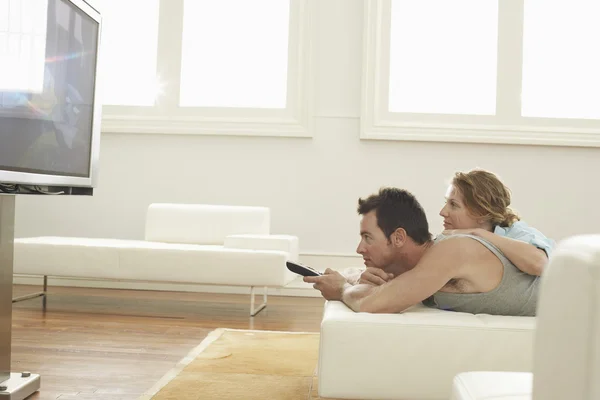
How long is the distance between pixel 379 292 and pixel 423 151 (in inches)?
143

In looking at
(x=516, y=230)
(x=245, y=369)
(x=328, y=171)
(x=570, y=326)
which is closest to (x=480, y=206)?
(x=516, y=230)

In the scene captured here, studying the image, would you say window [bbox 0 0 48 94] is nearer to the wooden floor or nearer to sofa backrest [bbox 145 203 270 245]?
the wooden floor

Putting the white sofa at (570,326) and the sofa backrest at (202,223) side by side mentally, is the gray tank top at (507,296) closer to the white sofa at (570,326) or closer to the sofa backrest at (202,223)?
the white sofa at (570,326)

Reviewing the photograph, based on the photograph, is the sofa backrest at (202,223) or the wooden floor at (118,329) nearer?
the wooden floor at (118,329)

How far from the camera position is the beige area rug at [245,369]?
2541 millimetres

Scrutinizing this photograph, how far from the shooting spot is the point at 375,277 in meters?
2.22

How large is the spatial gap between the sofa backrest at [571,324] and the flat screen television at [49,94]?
176 centimetres

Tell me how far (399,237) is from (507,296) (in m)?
0.36

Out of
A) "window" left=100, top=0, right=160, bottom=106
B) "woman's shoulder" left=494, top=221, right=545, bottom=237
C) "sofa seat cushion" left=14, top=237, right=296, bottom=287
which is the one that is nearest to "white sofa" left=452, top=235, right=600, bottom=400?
"woman's shoulder" left=494, top=221, right=545, bottom=237

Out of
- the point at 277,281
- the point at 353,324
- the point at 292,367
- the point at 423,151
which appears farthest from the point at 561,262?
the point at 423,151

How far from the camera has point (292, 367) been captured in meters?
3.02

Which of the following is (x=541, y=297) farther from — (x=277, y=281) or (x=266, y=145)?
(x=266, y=145)

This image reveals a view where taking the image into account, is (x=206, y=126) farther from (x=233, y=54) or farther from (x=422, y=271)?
(x=422, y=271)

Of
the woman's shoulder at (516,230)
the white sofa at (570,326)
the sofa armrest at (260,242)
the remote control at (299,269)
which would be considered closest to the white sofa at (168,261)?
the sofa armrest at (260,242)
